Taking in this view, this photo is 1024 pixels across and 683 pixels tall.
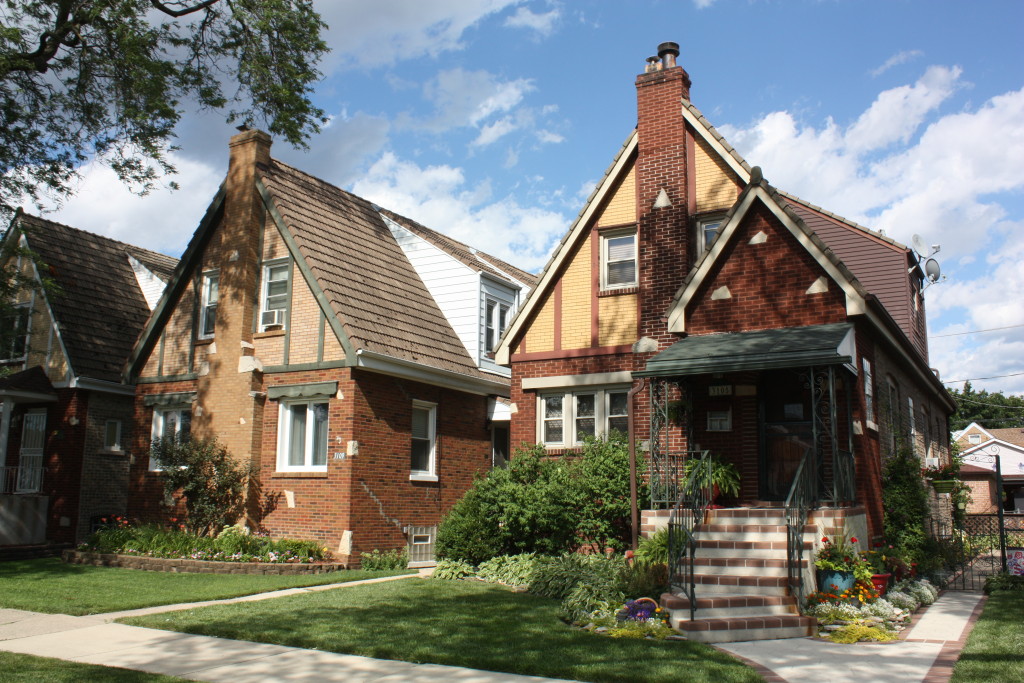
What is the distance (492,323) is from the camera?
73.5 feet

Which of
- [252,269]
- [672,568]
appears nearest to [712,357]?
[672,568]

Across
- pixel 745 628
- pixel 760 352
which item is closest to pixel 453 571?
pixel 745 628

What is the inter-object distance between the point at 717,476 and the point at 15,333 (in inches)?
702

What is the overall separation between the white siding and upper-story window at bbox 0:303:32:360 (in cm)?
966

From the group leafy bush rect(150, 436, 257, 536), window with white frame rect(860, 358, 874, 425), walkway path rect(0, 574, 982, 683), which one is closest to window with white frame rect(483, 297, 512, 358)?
leafy bush rect(150, 436, 257, 536)

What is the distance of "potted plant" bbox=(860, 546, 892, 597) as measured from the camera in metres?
11.2

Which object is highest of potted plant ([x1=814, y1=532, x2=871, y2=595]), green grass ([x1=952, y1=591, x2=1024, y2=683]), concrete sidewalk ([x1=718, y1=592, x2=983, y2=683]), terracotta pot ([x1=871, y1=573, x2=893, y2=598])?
potted plant ([x1=814, y1=532, x2=871, y2=595])

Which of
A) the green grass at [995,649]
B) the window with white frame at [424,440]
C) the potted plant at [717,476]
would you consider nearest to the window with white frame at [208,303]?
the window with white frame at [424,440]

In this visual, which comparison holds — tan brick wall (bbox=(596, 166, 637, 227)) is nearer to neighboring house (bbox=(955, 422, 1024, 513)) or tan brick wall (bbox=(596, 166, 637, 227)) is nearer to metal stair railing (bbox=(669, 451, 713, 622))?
metal stair railing (bbox=(669, 451, 713, 622))

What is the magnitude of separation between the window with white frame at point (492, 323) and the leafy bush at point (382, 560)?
619 centimetres

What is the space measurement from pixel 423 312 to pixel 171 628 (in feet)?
38.9

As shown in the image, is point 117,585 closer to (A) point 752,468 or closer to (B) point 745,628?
(B) point 745,628

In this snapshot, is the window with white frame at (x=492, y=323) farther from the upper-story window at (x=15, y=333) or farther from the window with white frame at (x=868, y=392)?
the upper-story window at (x=15, y=333)

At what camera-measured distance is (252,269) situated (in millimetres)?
19094
